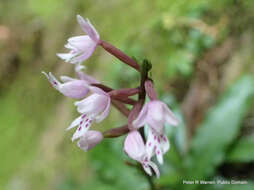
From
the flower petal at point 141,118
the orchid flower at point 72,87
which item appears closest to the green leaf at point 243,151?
the flower petal at point 141,118

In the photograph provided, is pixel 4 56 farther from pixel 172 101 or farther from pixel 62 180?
pixel 172 101

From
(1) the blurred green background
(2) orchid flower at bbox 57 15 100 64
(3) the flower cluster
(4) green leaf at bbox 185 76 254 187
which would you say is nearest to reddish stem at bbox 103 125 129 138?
(3) the flower cluster

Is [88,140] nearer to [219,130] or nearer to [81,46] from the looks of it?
[81,46]

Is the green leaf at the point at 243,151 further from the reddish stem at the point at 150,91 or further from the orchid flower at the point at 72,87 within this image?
the orchid flower at the point at 72,87

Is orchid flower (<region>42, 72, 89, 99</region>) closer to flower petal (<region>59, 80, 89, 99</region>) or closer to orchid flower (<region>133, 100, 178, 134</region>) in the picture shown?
flower petal (<region>59, 80, 89, 99</region>)

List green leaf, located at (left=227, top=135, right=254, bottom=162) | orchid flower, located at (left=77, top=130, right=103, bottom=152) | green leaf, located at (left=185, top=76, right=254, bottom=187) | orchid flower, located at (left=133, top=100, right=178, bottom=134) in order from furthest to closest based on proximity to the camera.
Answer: green leaf, located at (left=185, top=76, right=254, bottom=187)
green leaf, located at (left=227, top=135, right=254, bottom=162)
orchid flower, located at (left=77, top=130, right=103, bottom=152)
orchid flower, located at (left=133, top=100, right=178, bottom=134)

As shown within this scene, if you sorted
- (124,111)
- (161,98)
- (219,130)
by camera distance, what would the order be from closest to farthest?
(124,111) → (219,130) → (161,98)

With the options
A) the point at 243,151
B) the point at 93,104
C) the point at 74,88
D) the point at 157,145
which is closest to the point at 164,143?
the point at 157,145
